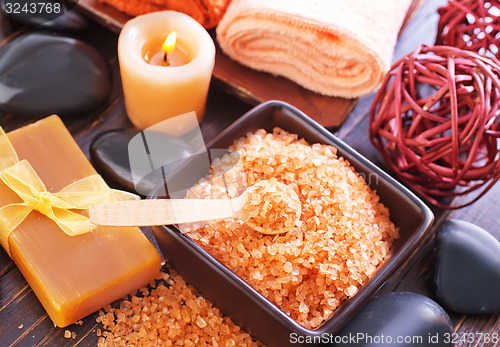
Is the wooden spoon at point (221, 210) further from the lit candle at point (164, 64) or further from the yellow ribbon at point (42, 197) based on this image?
the lit candle at point (164, 64)

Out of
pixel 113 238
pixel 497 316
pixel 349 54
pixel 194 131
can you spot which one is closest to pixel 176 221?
pixel 113 238

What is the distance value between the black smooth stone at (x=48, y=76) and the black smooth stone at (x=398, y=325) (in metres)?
0.55

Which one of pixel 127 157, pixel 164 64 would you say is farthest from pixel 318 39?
pixel 127 157

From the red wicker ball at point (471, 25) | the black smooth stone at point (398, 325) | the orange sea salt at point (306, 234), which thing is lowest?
the black smooth stone at point (398, 325)

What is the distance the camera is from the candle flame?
831 mm

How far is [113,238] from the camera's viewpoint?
760mm

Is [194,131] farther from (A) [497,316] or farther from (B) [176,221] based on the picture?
(A) [497,316]

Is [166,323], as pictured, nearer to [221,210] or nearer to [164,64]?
[221,210]

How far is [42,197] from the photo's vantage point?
763mm

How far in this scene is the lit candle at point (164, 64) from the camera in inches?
32.6

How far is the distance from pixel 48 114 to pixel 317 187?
0.47 m

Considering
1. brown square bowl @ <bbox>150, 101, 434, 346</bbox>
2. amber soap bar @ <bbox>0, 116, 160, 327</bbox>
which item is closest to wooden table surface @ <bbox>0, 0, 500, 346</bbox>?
amber soap bar @ <bbox>0, 116, 160, 327</bbox>

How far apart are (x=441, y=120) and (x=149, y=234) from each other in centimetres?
47

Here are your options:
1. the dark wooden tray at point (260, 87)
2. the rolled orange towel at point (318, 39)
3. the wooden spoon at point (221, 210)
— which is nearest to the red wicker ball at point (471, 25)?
the rolled orange towel at point (318, 39)
